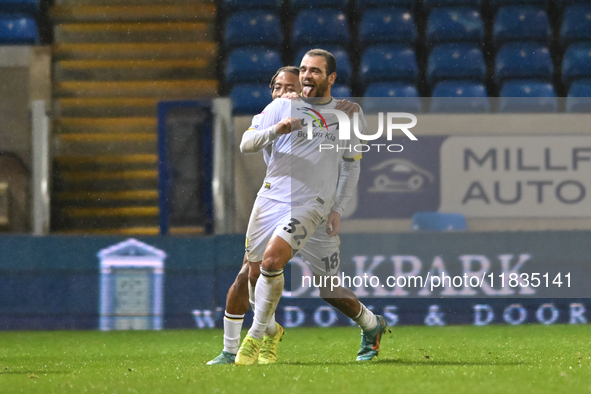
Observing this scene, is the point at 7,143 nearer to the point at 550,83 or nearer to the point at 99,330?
the point at 99,330

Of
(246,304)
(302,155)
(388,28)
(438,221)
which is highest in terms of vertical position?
(388,28)

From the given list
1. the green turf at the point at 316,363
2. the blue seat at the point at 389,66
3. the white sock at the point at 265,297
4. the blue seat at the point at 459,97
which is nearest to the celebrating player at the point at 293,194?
the white sock at the point at 265,297

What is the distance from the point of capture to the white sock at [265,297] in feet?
16.8

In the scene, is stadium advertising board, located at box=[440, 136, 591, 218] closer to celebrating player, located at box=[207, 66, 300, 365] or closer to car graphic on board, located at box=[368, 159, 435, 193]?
car graphic on board, located at box=[368, 159, 435, 193]

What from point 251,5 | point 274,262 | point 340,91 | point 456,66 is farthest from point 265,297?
point 251,5

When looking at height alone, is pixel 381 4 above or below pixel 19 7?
above

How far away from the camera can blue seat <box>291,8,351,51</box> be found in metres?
10.9

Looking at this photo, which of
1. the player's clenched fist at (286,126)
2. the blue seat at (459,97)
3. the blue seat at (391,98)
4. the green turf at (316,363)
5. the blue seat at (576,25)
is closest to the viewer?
the green turf at (316,363)

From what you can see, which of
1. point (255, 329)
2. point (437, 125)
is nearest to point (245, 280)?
point (255, 329)

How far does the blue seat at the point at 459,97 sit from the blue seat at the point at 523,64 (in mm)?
398

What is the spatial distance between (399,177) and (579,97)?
8.40 ft

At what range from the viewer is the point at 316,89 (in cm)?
533

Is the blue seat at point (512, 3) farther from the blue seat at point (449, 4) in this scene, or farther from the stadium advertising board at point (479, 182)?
the stadium advertising board at point (479, 182)

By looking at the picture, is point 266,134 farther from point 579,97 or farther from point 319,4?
point 319,4
